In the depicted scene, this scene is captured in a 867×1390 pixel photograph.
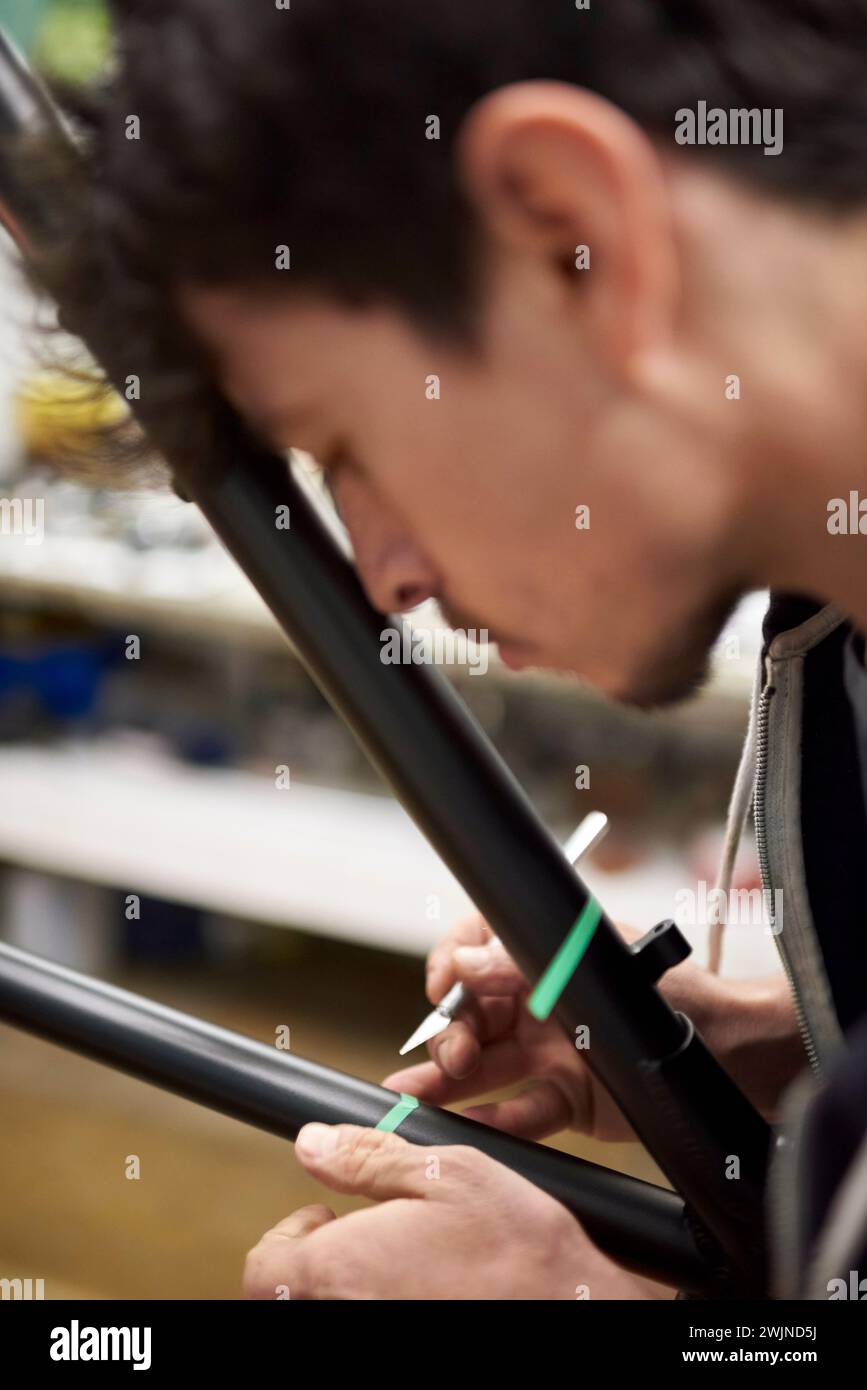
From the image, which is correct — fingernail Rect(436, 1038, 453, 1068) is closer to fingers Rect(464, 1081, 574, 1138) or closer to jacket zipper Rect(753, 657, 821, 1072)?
fingers Rect(464, 1081, 574, 1138)

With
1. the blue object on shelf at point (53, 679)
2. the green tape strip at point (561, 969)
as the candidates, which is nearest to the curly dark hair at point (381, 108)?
the green tape strip at point (561, 969)

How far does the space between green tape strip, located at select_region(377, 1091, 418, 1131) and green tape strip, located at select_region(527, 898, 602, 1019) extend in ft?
0.19

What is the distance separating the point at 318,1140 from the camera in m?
0.44

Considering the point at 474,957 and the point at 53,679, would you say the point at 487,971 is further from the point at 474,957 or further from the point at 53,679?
the point at 53,679

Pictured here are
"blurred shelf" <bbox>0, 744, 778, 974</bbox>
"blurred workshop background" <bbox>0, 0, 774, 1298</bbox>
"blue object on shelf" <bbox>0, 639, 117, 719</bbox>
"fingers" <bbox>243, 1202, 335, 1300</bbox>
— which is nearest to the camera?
"fingers" <bbox>243, 1202, 335, 1300</bbox>

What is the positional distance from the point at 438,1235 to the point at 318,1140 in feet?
0.15

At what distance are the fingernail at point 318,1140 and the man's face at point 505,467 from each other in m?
0.16

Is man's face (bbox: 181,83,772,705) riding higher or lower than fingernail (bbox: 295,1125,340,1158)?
higher

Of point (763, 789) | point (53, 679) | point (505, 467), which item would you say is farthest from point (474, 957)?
point (53, 679)

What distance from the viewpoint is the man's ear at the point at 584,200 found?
350mm

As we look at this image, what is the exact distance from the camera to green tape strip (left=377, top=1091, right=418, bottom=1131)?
439 mm

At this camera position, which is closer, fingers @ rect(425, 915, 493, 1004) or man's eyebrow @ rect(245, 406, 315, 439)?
man's eyebrow @ rect(245, 406, 315, 439)

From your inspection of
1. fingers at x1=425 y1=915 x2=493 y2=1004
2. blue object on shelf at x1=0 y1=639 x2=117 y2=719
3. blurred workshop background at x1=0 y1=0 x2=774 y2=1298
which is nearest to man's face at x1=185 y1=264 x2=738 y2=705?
fingers at x1=425 y1=915 x2=493 y2=1004

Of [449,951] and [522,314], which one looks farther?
[449,951]
